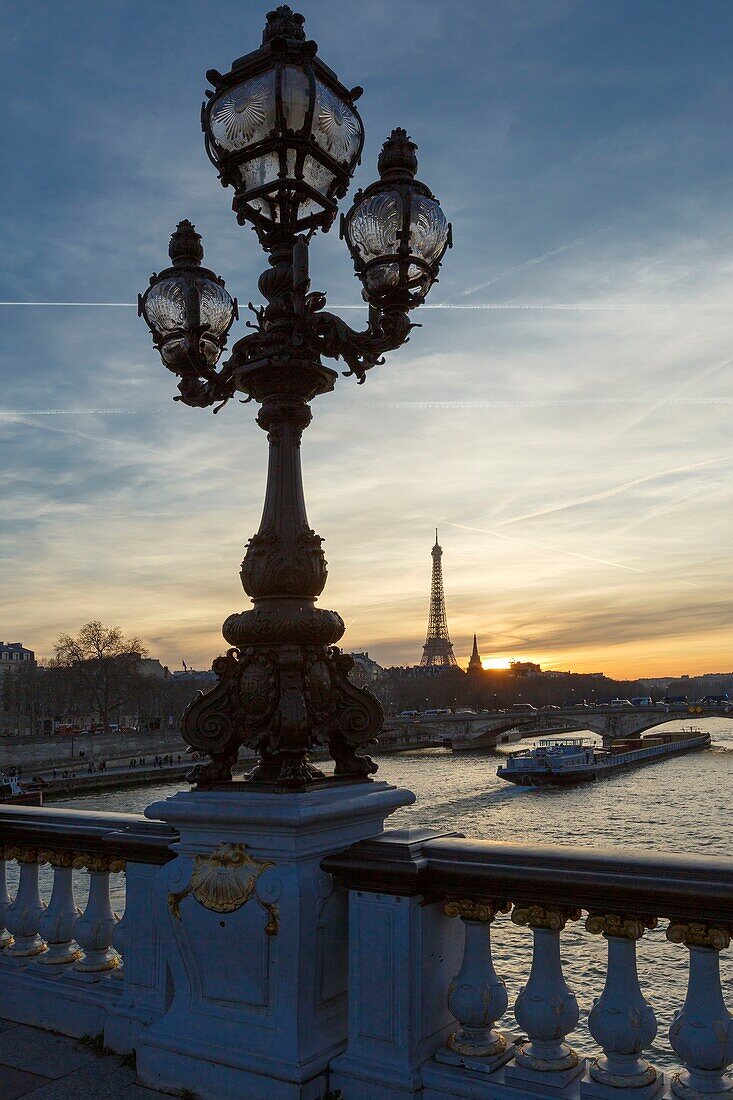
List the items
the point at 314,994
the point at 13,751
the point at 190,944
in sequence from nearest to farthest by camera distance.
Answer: the point at 314,994
the point at 190,944
the point at 13,751

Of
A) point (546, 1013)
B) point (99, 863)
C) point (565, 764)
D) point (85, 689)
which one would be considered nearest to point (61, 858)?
point (99, 863)

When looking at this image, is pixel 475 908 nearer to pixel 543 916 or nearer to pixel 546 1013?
pixel 543 916

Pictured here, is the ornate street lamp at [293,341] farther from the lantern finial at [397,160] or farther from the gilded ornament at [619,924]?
the gilded ornament at [619,924]

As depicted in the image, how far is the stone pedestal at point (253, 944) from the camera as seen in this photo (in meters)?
3.27

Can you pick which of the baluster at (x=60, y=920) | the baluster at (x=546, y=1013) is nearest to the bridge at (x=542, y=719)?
the baluster at (x=60, y=920)

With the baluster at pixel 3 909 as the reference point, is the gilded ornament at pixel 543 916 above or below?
above

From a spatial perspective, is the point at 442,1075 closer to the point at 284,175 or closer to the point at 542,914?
the point at 542,914

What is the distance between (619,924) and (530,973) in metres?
0.47

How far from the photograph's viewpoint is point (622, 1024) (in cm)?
281

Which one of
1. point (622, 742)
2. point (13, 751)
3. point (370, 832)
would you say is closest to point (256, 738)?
point (370, 832)

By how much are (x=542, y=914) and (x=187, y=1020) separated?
155 centimetres

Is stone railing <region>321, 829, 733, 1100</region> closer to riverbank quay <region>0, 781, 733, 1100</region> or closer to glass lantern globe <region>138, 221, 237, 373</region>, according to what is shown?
riverbank quay <region>0, 781, 733, 1100</region>

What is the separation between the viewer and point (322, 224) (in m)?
4.30

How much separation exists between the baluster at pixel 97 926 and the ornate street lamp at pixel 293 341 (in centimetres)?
94
